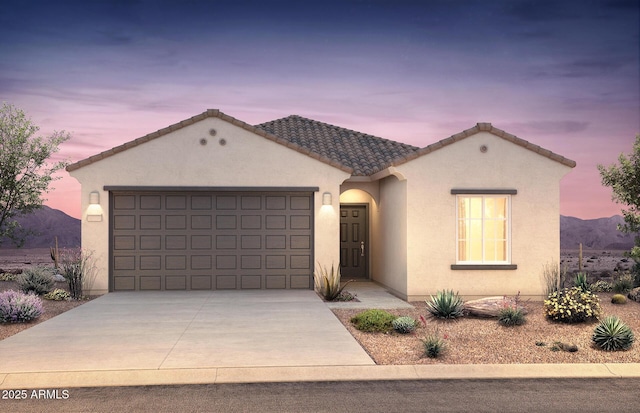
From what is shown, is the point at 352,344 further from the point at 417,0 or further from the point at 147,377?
the point at 417,0

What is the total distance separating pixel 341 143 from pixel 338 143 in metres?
0.13

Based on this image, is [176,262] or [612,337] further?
[176,262]

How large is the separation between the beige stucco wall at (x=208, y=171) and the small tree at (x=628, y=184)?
795 centimetres

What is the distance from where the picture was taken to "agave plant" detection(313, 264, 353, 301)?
1489 cm

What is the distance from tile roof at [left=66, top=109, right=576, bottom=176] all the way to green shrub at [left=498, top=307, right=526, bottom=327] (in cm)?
489

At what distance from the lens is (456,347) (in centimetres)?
948

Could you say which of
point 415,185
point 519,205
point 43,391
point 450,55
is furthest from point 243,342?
point 450,55

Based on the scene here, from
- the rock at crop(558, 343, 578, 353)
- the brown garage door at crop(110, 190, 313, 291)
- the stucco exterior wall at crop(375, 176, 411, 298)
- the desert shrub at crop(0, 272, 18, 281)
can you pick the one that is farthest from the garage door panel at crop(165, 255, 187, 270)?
the rock at crop(558, 343, 578, 353)

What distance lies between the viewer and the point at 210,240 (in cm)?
1662

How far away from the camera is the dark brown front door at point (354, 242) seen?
19.8 m

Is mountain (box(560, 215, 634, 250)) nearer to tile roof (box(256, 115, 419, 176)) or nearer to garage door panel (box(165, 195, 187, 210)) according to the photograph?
tile roof (box(256, 115, 419, 176))

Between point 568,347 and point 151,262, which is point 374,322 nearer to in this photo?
point 568,347

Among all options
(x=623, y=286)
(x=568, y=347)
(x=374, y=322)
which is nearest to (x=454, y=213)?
(x=374, y=322)

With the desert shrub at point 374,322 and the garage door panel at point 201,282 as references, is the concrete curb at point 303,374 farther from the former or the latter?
the garage door panel at point 201,282
